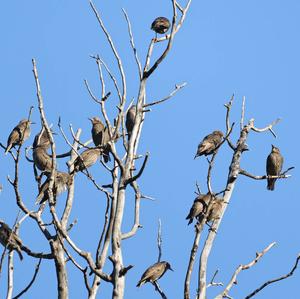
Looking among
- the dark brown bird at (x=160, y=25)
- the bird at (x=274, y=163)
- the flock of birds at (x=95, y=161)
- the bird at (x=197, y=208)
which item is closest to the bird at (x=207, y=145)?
the flock of birds at (x=95, y=161)

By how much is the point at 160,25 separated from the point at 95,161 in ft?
13.0

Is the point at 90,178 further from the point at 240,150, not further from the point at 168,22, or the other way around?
the point at 168,22

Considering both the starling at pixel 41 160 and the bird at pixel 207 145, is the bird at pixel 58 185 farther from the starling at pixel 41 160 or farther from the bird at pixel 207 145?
the bird at pixel 207 145

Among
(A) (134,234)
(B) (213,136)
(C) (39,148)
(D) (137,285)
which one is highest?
(B) (213,136)

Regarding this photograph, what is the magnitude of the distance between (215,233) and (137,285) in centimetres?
378

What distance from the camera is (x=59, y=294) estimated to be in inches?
314

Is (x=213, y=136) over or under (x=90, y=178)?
over

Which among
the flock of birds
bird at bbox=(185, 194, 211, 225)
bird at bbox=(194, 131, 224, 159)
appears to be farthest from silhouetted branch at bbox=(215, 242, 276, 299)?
bird at bbox=(194, 131, 224, 159)

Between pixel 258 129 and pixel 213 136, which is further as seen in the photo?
pixel 213 136

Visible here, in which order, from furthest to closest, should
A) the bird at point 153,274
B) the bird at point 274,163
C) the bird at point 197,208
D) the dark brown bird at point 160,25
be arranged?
the bird at point 274,163 < the dark brown bird at point 160,25 < the bird at point 153,274 < the bird at point 197,208

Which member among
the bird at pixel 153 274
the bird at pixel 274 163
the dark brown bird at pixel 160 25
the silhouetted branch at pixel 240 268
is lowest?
the silhouetted branch at pixel 240 268

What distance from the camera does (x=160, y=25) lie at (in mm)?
16203

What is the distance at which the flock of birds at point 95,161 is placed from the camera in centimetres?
925

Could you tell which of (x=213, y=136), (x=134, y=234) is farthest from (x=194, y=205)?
(x=134, y=234)
